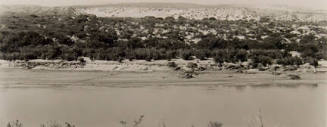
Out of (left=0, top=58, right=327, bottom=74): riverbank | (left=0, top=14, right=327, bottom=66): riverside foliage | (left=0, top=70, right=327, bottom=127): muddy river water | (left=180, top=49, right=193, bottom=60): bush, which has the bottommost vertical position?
(left=0, top=70, right=327, bottom=127): muddy river water

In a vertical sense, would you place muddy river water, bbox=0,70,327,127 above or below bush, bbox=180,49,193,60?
below

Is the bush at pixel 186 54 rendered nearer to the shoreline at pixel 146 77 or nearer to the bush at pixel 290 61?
the shoreline at pixel 146 77

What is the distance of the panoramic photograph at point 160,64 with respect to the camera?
196 inches

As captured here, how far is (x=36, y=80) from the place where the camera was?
5008mm

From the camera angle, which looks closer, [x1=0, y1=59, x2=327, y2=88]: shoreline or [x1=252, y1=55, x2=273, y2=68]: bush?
[x1=0, y1=59, x2=327, y2=88]: shoreline

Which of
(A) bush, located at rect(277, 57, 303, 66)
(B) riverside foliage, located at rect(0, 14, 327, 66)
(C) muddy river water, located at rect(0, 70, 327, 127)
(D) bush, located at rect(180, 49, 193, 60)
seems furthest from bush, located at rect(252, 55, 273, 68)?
(D) bush, located at rect(180, 49, 193, 60)

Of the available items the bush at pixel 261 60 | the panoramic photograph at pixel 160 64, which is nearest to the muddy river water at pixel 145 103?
the panoramic photograph at pixel 160 64

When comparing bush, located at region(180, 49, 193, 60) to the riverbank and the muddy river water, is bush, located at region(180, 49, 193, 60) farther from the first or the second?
the muddy river water

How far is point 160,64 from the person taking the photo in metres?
5.11

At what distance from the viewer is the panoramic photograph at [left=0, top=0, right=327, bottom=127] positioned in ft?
16.4

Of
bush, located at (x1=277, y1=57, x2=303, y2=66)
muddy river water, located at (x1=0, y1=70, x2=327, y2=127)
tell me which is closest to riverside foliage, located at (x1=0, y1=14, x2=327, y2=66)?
bush, located at (x1=277, y1=57, x2=303, y2=66)

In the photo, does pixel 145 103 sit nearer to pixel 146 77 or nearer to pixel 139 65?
pixel 146 77

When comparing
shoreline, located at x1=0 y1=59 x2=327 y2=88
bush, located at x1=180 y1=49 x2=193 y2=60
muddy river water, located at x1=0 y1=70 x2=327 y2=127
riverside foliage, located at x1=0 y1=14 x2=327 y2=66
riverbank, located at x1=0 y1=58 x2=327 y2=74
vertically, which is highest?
riverside foliage, located at x1=0 y1=14 x2=327 y2=66

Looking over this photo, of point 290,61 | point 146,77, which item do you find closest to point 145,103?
point 146,77
